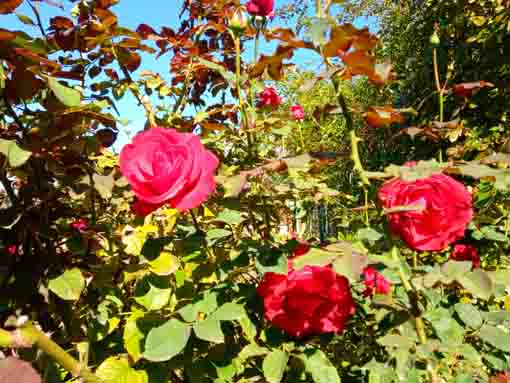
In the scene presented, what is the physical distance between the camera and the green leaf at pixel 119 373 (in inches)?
25.4

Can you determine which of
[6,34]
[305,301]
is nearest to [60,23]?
[6,34]

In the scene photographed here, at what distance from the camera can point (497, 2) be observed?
2.15 m

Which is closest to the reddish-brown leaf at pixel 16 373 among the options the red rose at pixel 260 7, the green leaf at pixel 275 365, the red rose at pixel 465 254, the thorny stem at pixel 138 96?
the green leaf at pixel 275 365

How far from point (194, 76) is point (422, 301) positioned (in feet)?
2.84

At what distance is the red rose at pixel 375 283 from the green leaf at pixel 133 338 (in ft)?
1.35

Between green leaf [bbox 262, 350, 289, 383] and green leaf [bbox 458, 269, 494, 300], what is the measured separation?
300 mm

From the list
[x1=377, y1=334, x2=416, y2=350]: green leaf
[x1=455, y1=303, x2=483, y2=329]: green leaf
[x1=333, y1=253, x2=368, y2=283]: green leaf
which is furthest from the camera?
[x1=455, y1=303, x2=483, y2=329]: green leaf

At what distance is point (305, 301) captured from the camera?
698 mm

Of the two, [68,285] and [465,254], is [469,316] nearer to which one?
[465,254]

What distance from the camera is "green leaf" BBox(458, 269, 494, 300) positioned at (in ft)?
1.97

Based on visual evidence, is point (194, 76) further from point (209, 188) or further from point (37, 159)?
point (209, 188)

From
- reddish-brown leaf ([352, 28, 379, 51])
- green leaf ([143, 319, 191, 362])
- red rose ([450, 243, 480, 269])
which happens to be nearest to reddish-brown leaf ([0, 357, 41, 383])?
green leaf ([143, 319, 191, 362])

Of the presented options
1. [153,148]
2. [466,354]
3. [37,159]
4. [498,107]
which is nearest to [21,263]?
[37,159]

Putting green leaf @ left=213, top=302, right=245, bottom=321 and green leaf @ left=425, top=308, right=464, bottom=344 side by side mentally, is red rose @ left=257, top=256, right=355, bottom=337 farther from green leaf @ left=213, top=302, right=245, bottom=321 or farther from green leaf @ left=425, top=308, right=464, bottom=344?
green leaf @ left=425, top=308, right=464, bottom=344
